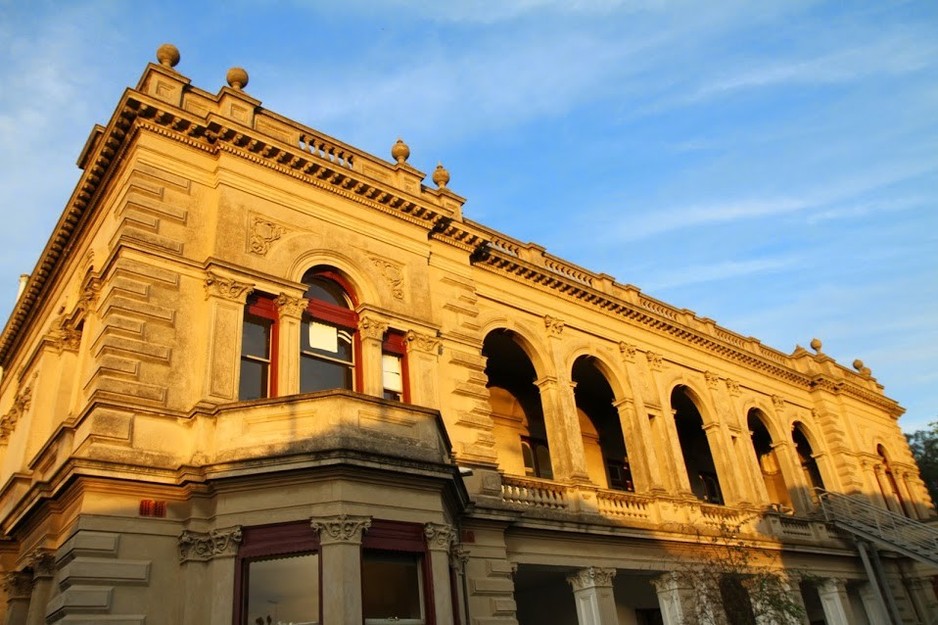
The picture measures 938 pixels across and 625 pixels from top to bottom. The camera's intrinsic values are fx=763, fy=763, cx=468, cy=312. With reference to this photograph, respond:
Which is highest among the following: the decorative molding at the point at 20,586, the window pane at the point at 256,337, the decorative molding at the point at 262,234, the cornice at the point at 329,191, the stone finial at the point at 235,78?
the stone finial at the point at 235,78

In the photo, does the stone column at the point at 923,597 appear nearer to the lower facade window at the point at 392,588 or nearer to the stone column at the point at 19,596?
the lower facade window at the point at 392,588

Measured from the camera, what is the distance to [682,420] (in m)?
31.2

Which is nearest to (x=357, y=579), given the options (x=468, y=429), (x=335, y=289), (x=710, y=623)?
(x=468, y=429)

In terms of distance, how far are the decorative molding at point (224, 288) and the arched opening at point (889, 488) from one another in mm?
29393

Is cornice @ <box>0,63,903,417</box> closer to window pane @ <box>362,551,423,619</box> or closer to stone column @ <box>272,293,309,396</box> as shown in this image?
stone column @ <box>272,293,309,396</box>

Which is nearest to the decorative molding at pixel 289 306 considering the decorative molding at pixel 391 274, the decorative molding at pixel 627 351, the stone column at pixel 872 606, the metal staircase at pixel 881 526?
the decorative molding at pixel 391 274

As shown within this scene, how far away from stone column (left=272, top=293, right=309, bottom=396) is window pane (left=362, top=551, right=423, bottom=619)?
3.70 m

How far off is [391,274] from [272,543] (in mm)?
7319

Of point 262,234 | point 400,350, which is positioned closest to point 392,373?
point 400,350

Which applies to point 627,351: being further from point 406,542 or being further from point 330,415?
point 330,415

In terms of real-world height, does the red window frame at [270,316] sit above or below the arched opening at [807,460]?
below

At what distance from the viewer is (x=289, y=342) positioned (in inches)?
603

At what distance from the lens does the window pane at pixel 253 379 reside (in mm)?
14836

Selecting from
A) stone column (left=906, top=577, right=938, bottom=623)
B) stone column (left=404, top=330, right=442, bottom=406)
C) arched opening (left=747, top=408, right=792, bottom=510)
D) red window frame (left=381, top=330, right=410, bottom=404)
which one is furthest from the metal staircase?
red window frame (left=381, top=330, right=410, bottom=404)
